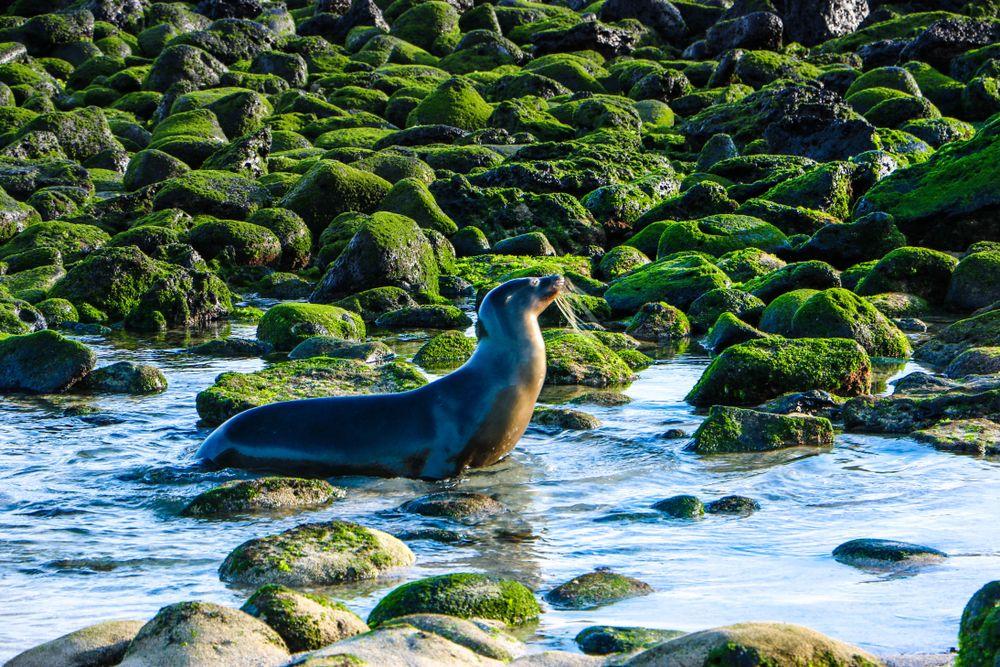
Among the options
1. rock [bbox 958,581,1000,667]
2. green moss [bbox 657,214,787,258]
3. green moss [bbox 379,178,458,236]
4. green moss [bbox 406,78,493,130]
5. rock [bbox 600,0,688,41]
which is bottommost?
rock [bbox 958,581,1000,667]

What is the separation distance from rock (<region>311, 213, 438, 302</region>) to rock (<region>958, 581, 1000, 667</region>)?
12730mm

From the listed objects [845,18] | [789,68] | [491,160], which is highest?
[845,18]

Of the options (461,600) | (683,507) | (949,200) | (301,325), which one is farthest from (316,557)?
(949,200)

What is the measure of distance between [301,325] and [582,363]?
358cm

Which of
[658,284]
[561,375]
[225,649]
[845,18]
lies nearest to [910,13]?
[845,18]

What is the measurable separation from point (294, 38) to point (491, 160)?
23.9 meters

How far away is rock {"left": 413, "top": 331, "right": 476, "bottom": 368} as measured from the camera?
1230 cm

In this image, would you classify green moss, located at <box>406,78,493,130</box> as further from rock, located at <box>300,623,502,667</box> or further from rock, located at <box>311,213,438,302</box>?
rock, located at <box>300,623,502,667</box>

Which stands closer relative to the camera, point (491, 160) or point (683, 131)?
point (491, 160)

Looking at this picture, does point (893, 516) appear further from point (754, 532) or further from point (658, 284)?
point (658, 284)

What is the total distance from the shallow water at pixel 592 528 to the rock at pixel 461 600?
14cm

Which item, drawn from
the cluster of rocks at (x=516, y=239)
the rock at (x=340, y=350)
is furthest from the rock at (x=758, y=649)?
the rock at (x=340, y=350)

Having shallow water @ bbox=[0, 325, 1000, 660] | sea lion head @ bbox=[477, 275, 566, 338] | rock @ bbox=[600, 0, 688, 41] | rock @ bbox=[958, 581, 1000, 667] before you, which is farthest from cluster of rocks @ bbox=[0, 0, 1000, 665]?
rock @ bbox=[600, 0, 688, 41]

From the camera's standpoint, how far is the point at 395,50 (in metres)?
44.3
